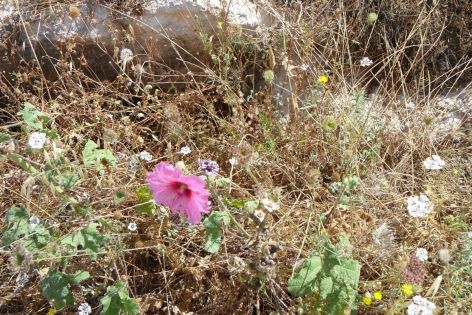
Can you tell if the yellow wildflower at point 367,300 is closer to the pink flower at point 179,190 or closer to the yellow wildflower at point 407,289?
the yellow wildflower at point 407,289

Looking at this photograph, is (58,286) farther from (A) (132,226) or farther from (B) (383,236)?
(B) (383,236)

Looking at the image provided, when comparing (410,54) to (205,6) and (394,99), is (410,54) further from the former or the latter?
(205,6)

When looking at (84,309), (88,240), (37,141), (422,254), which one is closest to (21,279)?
(84,309)

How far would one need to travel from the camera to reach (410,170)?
2.62m

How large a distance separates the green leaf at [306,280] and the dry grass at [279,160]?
0.36 feet

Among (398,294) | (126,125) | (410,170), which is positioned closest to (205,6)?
(126,125)

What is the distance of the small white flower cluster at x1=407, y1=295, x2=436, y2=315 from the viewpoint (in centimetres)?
190

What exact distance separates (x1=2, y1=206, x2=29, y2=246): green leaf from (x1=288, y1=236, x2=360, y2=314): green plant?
34.4 inches

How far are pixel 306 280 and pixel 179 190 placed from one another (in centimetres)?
48

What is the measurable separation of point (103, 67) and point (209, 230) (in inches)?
56.6

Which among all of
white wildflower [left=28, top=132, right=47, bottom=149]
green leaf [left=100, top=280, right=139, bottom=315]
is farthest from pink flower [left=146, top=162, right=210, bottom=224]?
white wildflower [left=28, top=132, right=47, bottom=149]

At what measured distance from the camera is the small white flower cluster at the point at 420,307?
6.23 feet

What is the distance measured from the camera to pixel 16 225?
6.27ft

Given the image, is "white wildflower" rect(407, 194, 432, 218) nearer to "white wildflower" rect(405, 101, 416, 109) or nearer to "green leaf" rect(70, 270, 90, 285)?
"white wildflower" rect(405, 101, 416, 109)
